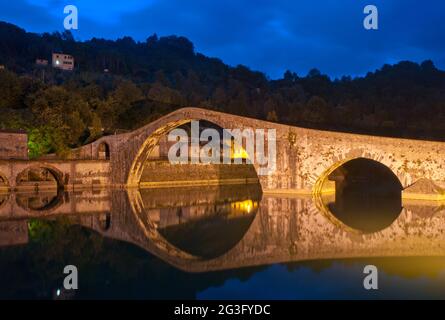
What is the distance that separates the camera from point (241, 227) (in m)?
15.5

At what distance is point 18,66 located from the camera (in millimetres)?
79938

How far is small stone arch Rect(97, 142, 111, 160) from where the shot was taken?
33.6m

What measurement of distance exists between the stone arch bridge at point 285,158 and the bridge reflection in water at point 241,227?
141 cm

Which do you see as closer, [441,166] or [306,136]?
[441,166]

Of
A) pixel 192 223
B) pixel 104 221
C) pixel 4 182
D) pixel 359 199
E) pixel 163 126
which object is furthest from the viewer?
pixel 163 126

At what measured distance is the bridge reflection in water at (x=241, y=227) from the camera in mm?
11422

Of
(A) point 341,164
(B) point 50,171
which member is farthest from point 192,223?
(B) point 50,171

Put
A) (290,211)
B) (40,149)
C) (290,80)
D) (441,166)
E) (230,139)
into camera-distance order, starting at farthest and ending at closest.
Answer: (290,80) < (230,139) < (40,149) < (441,166) < (290,211)

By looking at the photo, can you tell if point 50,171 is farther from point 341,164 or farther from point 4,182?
point 341,164

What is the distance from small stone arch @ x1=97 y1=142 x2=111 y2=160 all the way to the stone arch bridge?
60 cm

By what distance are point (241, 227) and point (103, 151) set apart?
68.1ft
